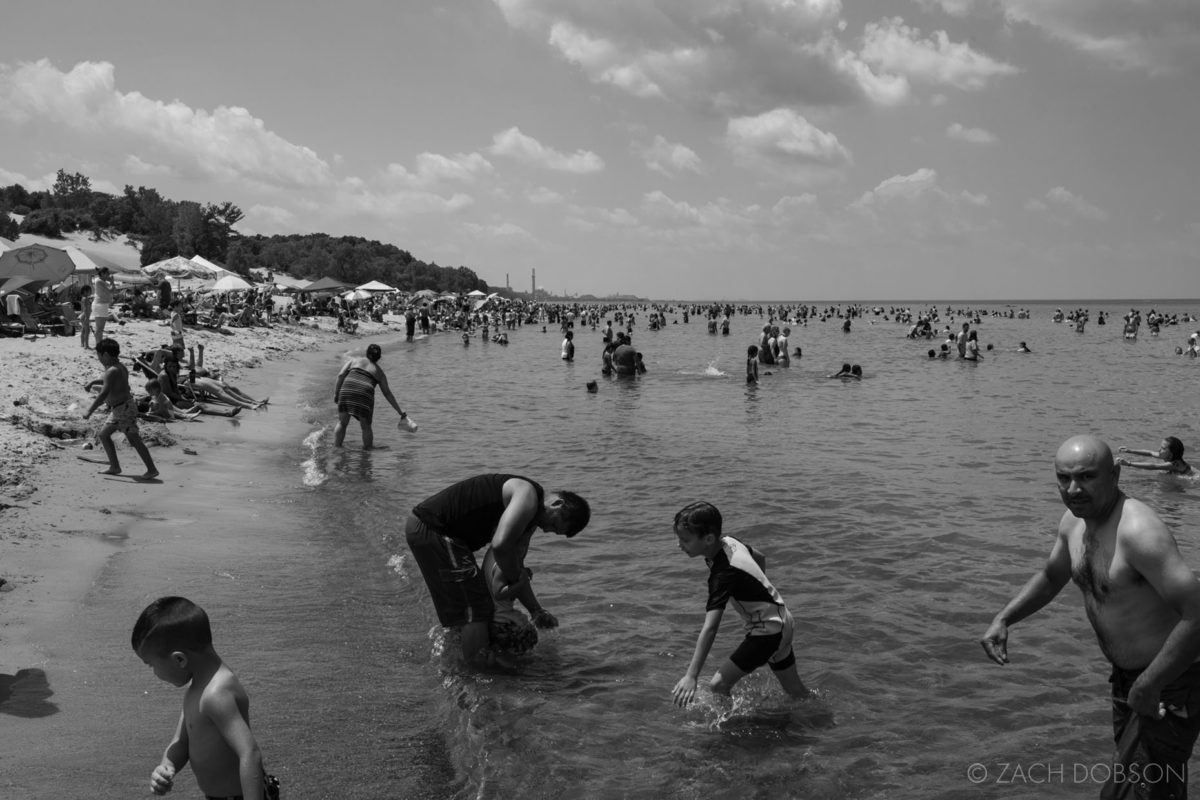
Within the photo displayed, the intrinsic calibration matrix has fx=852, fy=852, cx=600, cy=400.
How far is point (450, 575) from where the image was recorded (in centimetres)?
557

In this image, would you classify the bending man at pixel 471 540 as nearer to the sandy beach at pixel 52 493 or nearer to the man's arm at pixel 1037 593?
the sandy beach at pixel 52 493

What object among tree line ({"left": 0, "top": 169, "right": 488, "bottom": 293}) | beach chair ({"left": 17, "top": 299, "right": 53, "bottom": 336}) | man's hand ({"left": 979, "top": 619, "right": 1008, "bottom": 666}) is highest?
tree line ({"left": 0, "top": 169, "right": 488, "bottom": 293})

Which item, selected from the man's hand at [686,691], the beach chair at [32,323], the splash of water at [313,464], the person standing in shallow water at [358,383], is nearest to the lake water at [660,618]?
the splash of water at [313,464]

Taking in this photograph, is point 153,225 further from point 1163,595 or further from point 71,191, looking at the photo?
point 1163,595

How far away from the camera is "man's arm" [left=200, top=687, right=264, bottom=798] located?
289 cm

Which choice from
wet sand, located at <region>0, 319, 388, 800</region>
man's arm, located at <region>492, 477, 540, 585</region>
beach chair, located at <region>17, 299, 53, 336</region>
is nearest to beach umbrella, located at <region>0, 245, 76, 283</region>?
beach chair, located at <region>17, 299, 53, 336</region>

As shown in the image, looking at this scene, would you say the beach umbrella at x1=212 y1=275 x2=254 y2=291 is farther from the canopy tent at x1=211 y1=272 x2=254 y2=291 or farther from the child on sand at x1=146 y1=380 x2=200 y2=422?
the child on sand at x1=146 y1=380 x2=200 y2=422

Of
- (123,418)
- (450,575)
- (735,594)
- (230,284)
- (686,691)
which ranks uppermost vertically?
(230,284)

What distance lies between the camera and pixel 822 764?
486cm

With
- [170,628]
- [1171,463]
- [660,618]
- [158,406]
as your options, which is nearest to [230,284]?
[158,406]

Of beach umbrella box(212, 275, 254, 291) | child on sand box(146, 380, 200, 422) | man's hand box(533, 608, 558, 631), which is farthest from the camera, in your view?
beach umbrella box(212, 275, 254, 291)

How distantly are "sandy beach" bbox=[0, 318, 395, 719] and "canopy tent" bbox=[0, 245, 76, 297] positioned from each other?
3.23m

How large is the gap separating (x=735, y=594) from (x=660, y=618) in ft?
7.58

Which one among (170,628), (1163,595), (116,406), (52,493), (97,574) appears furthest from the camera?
(116,406)
